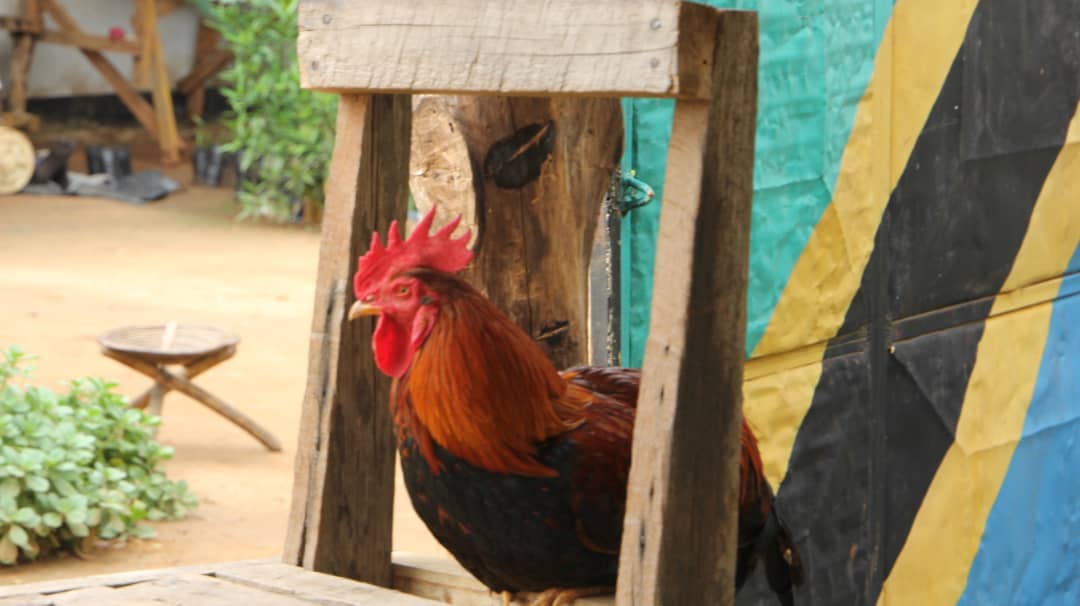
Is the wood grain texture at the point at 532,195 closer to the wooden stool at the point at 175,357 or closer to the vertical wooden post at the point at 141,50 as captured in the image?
the wooden stool at the point at 175,357

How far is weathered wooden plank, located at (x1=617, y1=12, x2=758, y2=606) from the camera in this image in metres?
1.71

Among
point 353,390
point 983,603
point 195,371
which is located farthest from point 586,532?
point 195,371

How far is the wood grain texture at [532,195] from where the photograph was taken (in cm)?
252

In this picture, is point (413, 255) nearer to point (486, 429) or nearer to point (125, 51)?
point (486, 429)

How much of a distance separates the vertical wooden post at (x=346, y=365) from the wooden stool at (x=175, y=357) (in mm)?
5720

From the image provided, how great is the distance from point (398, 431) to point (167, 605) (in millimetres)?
386

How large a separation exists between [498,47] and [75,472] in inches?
186

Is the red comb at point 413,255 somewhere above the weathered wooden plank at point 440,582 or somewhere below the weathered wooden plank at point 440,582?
above

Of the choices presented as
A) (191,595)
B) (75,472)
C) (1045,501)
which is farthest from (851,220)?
(75,472)

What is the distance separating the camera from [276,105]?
14.7 metres

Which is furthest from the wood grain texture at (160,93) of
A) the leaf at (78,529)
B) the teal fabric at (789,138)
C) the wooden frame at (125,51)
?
the teal fabric at (789,138)

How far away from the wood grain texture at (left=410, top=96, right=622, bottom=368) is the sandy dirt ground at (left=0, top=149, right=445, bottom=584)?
10.7 feet

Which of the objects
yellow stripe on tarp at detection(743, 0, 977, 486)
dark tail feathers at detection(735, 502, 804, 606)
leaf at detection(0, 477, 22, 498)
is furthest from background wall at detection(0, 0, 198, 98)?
dark tail feathers at detection(735, 502, 804, 606)

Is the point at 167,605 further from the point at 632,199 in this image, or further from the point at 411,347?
the point at 632,199
